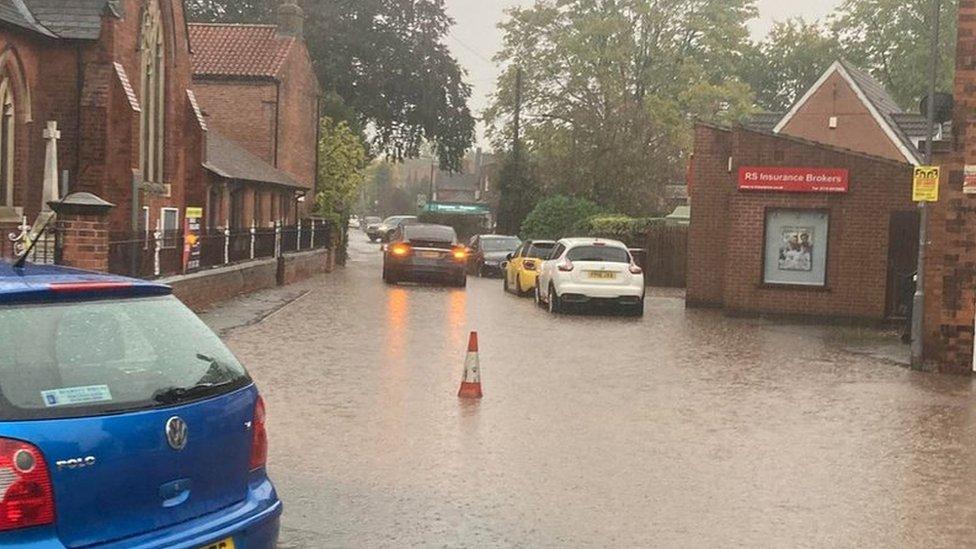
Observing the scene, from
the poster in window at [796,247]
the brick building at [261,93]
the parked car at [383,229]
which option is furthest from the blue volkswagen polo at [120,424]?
the parked car at [383,229]

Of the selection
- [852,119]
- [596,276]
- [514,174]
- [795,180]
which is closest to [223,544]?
[596,276]

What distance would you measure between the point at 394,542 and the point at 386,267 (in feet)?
84.2

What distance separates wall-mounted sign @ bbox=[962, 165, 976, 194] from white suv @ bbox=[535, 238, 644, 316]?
862 cm

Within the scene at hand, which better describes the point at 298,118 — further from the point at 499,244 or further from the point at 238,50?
the point at 499,244

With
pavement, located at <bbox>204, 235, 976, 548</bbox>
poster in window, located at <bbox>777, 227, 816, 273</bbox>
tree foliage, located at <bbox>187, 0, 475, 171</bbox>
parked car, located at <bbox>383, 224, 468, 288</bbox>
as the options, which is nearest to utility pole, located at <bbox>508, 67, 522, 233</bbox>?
tree foliage, located at <bbox>187, 0, 475, 171</bbox>

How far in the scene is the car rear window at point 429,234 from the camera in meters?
31.0

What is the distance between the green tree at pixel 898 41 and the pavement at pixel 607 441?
146 ft

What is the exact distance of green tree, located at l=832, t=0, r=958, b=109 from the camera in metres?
58.3

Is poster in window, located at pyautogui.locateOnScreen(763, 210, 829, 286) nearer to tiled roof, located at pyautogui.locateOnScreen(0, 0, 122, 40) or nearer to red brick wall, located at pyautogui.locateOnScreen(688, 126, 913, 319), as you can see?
red brick wall, located at pyautogui.locateOnScreen(688, 126, 913, 319)

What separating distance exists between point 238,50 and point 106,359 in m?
40.2

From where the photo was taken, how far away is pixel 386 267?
105ft

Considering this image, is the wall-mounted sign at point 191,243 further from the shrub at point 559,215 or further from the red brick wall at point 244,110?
the shrub at point 559,215

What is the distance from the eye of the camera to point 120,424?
4.11 meters

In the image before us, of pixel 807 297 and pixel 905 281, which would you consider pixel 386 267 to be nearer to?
pixel 807 297
